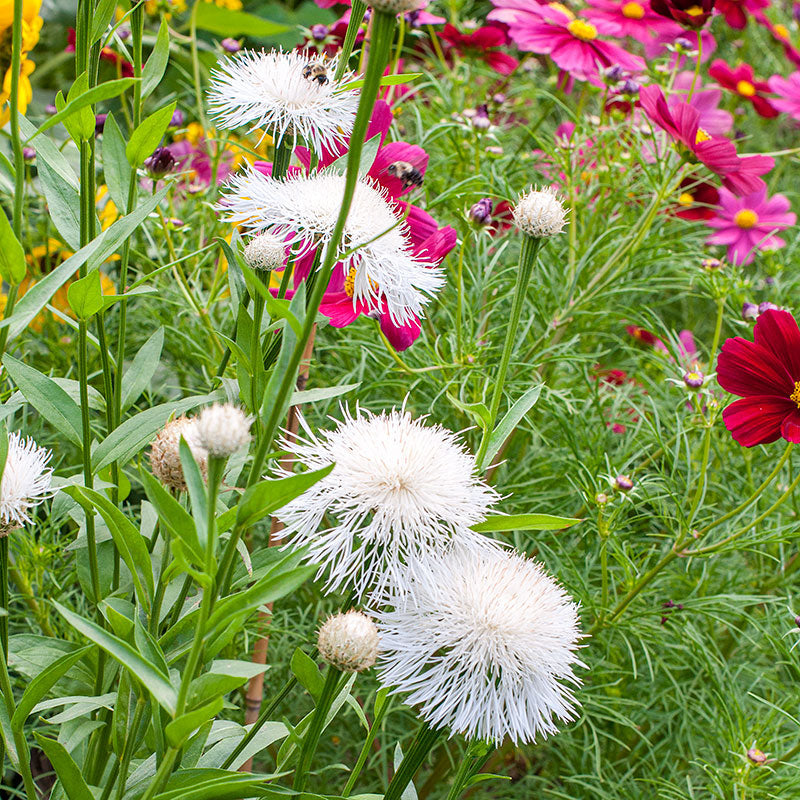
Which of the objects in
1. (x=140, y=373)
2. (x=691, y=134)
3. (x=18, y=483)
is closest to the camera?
(x=18, y=483)

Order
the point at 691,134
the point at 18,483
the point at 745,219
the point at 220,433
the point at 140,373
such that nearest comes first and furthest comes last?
the point at 220,433 → the point at 18,483 → the point at 140,373 → the point at 691,134 → the point at 745,219

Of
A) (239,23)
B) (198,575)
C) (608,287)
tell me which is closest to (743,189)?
(608,287)

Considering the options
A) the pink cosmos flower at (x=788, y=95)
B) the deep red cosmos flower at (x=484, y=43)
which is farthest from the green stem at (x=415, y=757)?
the pink cosmos flower at (x=788, y=95)

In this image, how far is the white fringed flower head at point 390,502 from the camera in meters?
0.36

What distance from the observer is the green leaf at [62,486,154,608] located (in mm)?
348

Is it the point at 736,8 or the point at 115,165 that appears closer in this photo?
the point at 115,165

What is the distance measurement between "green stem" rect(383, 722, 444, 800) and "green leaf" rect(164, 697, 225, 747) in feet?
0.35

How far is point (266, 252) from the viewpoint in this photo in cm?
40

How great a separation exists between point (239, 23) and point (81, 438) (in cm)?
103

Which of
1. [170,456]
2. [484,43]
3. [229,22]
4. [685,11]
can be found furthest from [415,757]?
[229,22]

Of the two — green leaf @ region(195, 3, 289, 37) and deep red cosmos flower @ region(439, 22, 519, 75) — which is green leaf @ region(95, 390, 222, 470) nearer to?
deep red cosmos flower @ region(439, 22, 519, 75)

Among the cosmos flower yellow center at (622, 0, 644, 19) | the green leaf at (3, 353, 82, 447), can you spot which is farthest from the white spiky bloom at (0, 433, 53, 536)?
the cosmos flower yellow center at (622, 0, 644, 19)

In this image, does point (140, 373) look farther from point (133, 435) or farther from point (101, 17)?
point (101, 17)

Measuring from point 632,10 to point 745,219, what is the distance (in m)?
0.28
